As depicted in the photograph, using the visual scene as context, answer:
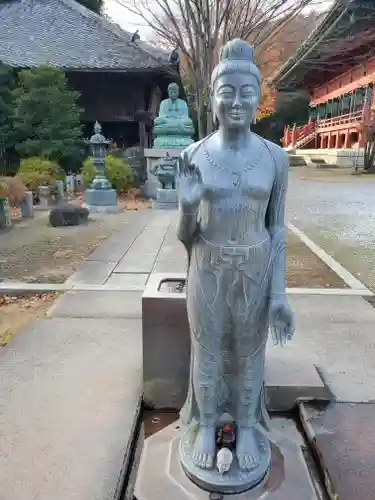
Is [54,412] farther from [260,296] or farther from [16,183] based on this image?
[16,183]

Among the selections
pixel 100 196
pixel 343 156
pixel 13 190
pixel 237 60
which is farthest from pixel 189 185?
pixel 343 156

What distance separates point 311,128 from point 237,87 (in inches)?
1156

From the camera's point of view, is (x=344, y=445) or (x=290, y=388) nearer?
(x=344, y=445)

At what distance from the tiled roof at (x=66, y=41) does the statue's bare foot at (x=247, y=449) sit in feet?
45.2

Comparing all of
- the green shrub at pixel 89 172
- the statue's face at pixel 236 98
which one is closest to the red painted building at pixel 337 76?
the green shrub at pixel 89 172

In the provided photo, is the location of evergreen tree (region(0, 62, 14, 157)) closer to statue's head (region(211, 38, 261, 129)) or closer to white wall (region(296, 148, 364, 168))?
statue's head (region(211, 38, 261, 129))

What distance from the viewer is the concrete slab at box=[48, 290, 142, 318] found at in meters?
4.02

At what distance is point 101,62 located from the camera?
14430 mm

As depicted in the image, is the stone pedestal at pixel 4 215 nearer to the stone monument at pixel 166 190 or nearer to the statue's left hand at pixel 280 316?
the stone monument at pixel 166 190

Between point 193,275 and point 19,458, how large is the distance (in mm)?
1332

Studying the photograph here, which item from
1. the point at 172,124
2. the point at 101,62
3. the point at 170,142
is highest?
the point at 101,62

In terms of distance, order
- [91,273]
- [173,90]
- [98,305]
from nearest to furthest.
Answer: [98,305] < [91,273] < [173,90]

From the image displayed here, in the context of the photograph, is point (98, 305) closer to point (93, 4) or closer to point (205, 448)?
point (205, 448)

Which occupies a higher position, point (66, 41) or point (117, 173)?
point (66, 41)
